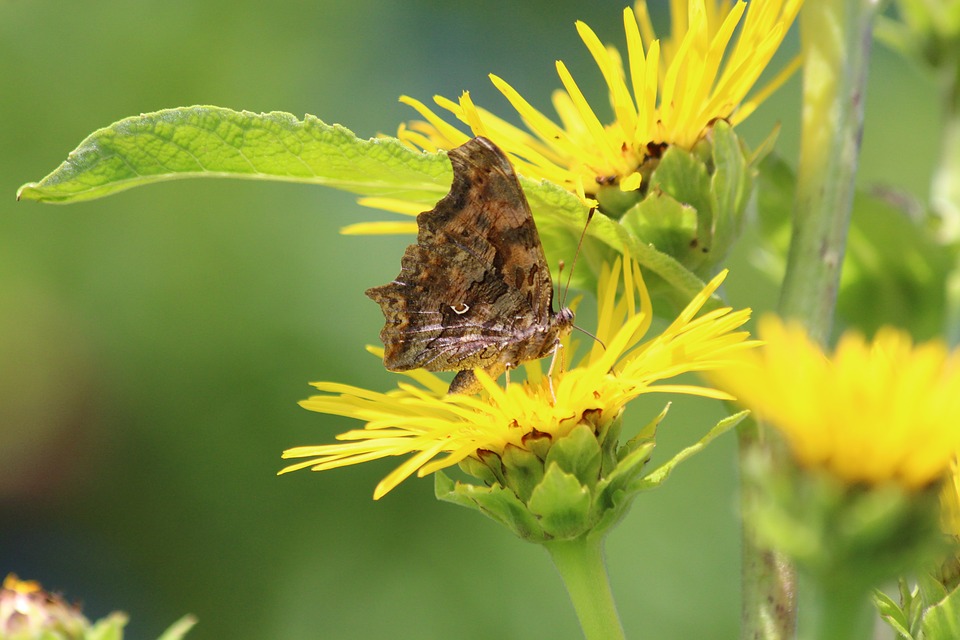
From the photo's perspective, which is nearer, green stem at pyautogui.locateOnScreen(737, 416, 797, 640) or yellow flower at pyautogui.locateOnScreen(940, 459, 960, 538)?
yellow flower at pyautogui.locateOnScreen(940, 459, 960, 538)

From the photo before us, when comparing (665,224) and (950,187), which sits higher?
(950,187)

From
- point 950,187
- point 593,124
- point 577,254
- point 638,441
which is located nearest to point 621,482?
point 638,441

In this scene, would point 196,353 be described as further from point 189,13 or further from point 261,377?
point 189,13

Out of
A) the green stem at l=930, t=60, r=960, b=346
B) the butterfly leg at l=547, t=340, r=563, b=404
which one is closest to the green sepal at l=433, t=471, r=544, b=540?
the butterfly leg at l=547, t=340, r=563, b=404

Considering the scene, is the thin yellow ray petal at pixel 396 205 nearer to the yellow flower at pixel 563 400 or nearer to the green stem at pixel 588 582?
the yellow flower at pixel 563 400

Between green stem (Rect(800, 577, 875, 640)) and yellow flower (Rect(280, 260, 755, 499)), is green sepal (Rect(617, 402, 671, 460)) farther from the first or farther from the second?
green stem (Rect(800, 577, 875, 640))

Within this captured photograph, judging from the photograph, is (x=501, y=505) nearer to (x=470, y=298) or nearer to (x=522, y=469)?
(x=522, y=469)
